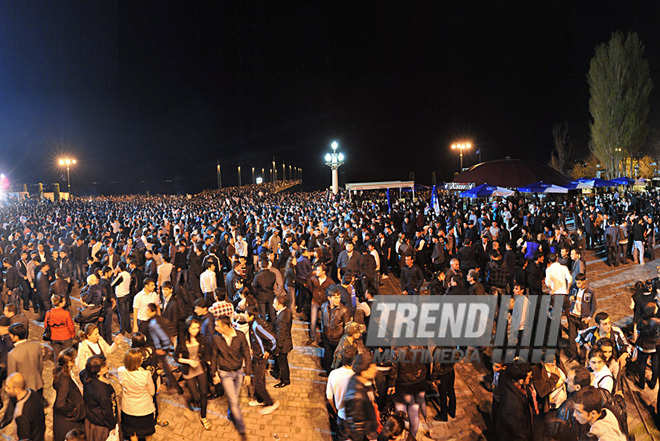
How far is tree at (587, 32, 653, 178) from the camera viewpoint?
4016 centimetres

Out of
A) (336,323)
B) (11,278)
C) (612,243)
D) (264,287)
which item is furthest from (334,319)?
(612,243)

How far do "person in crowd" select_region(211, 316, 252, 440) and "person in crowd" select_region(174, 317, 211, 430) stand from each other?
0.62 feet

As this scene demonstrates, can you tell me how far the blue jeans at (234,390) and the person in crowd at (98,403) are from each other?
126 cm

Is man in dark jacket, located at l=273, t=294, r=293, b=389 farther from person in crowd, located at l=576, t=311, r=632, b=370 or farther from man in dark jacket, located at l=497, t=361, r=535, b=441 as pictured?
person in crowd, located at l=576, t=311, r=632, b=370

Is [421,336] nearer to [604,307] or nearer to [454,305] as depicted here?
[454,305]

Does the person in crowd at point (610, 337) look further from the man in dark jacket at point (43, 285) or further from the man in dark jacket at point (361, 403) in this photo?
the man in dark jacket at point (43, 285)

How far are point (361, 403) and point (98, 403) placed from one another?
2446 millimetres

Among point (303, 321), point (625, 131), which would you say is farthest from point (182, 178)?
point (303, 321)

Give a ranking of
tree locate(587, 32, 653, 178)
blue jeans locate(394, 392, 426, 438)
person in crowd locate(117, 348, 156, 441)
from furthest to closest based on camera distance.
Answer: tree locate(587, 32, 653, 178) < blue jeans locate(394, 392, 426, 438) < person in crowd locate(117, 348, 156, 441)

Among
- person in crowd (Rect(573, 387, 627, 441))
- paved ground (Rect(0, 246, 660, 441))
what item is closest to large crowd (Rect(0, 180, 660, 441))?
person in crowd (Rect(573, 387, 627, 441))

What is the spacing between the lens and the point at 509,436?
375 cm

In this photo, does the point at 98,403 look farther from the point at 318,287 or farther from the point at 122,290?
the point at 122,290

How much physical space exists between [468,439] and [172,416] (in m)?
3.74

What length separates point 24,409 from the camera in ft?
12.2
